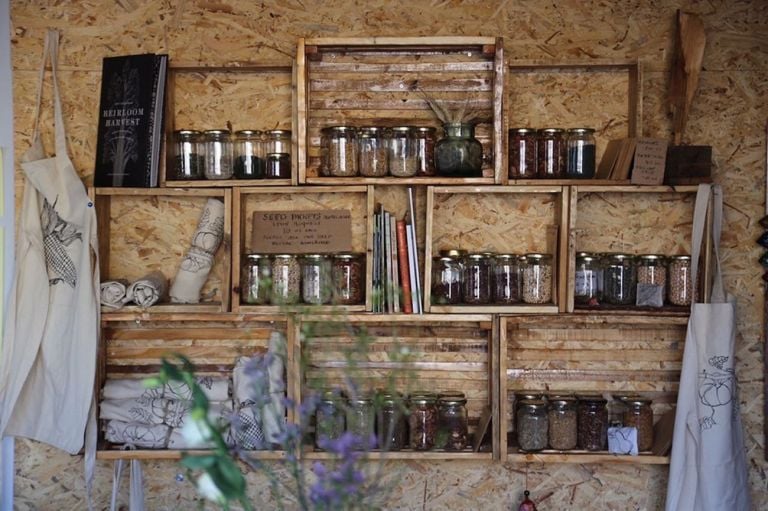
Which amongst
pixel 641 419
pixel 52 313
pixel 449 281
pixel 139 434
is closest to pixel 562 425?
pixel 641 419

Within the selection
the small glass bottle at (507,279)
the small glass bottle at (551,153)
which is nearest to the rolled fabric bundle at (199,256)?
the small glass bottle at (507,279)

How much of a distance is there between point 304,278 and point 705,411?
1.26m

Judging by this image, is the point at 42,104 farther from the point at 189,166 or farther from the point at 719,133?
the point at 719,133

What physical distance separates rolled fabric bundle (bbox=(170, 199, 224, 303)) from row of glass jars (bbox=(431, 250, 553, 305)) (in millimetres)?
700

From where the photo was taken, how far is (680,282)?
284cm

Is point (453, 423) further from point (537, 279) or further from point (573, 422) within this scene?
point (537, 279)

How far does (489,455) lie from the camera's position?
9.21 ft

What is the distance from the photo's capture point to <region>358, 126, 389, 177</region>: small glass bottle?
2.82 metres

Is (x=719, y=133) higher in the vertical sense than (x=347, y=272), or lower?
higher

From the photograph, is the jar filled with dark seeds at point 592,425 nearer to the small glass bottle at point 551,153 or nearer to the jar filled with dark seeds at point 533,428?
the jar filled with dark seeds at point 533,428

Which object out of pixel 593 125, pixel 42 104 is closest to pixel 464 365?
pixel 593 125

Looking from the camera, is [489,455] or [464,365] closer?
[489,455]

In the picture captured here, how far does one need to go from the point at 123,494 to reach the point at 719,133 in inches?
87.6

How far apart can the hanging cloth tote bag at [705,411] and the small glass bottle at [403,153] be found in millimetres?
858
